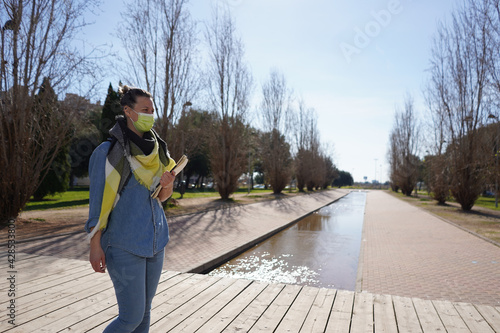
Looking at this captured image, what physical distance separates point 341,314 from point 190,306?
63.5 inches

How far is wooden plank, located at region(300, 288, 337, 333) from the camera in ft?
10.2

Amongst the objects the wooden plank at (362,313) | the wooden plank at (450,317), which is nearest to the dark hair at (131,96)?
the wooden plank at (362,313)

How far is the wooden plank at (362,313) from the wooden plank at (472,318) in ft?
2.99

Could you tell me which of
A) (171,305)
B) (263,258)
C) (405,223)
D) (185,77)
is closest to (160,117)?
(185,77)

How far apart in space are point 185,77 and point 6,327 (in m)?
14.2

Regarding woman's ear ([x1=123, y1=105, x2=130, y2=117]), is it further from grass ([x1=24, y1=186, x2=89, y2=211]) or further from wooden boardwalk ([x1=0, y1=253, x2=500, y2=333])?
grass ([x1=24, y1=186, x2=89, y2=211])

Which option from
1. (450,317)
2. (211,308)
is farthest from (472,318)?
(211,308)

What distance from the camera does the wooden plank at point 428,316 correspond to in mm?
3141

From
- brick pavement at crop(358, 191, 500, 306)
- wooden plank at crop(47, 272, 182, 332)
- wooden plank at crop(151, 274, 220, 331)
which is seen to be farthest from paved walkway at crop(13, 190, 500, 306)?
wooden plank at crop(47, 272, 182, 332)

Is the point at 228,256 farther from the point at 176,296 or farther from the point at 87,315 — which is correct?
the point at 87,315

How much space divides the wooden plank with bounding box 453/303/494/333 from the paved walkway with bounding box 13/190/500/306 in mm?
961

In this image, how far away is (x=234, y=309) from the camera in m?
3.54

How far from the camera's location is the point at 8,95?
30.0 feet

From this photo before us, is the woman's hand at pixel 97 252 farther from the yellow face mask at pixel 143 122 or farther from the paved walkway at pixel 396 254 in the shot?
the paved walkway at pixel 396 254
